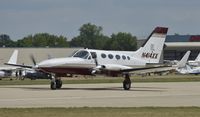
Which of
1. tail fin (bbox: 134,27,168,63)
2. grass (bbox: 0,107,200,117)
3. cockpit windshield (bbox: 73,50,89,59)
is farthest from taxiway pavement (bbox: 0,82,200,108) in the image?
tail fin (bbox: 134,27,168,63)

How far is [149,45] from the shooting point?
44719mm

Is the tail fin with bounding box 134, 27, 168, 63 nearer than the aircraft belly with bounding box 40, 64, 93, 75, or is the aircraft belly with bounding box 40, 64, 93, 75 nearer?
the aircraft belly with bounding box 40, 64, 93, 75

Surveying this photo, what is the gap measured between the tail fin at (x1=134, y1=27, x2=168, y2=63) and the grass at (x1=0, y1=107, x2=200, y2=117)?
2130cm

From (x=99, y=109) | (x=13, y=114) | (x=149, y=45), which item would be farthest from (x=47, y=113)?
(x=149, y=45)

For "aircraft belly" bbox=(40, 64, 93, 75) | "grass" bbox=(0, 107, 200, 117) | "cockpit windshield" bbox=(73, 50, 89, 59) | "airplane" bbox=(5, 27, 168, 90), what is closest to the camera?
"grass" bbox=(0, 107, 200, 117)

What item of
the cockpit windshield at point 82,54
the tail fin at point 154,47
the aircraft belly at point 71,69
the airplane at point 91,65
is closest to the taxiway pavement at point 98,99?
the aircraft belly at point 71,69

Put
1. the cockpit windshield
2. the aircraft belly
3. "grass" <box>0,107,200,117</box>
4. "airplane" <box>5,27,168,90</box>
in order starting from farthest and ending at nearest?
the cockpit windshield
"airplane" <box>5,27,168,90</box>
the aircraft belly
"grass" <box>0,107,200,117</box>

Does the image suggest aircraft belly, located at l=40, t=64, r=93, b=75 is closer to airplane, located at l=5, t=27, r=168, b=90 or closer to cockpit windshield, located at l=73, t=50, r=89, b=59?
airplane, located at l=5, t=27, r=168, b=90

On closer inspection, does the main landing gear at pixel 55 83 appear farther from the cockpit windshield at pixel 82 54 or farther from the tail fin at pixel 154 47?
the tail fin at pixel 154 47

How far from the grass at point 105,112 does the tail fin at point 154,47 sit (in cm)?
2130

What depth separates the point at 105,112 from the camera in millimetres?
21344

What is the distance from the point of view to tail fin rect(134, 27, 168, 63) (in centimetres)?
4441

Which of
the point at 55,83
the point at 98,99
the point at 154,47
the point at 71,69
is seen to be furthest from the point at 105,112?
the point at 154,47

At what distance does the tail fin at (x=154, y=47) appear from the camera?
44406 millimetres
